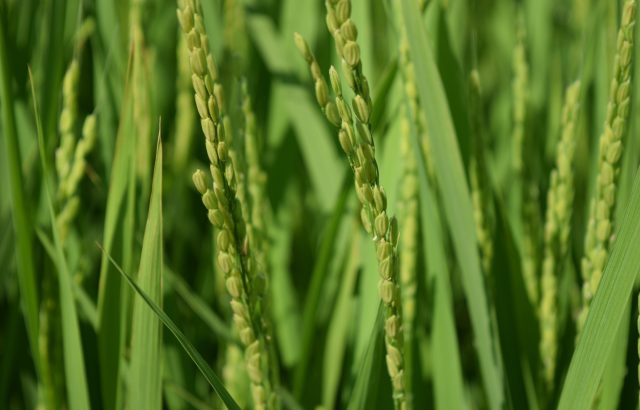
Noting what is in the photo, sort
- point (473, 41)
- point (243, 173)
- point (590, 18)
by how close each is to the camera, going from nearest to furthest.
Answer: point (243, 173) → point (473, 41) → point (590, 18)

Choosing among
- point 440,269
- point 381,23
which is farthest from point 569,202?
point 381,23

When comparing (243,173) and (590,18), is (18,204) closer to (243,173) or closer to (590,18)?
(243,173)

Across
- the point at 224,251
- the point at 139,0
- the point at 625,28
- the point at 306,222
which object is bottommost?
the point at 306,222

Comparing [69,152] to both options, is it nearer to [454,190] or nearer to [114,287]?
[114,287]

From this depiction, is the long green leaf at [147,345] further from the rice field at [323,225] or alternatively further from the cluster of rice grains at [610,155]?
the cluster of rice grains at [610,155]

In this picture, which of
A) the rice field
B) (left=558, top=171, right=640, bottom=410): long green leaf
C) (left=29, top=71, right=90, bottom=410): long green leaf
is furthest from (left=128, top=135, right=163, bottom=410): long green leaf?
(left=558, top=171, right=640, bottom=410): long green leaf
